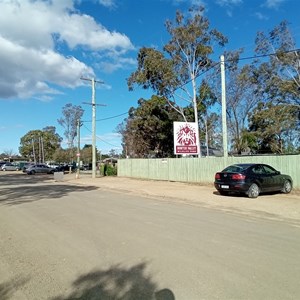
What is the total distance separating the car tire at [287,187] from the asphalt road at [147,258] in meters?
8.07

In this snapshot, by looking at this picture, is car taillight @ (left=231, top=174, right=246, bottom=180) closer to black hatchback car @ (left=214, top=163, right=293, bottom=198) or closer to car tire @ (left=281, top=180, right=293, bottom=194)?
black hatchback car @ (left=214, top=163, right=293, bottom=198)

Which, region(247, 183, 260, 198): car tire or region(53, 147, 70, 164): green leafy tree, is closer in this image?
region(247, 183, 260, 198): car tire

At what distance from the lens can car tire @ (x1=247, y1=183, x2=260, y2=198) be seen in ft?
52.9

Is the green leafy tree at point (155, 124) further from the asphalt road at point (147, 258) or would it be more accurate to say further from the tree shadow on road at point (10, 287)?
the tree shadow on road at point (10, 287)

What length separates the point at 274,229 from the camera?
9078 mm

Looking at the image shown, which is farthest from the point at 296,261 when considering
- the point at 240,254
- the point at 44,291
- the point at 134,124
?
the point at 134,124

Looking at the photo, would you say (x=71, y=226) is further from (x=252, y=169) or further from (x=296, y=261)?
(x=252, y=169)

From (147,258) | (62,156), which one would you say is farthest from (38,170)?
(147,258)

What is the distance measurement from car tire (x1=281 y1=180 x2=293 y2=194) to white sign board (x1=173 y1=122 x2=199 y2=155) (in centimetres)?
1015

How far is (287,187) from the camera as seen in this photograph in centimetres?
1811

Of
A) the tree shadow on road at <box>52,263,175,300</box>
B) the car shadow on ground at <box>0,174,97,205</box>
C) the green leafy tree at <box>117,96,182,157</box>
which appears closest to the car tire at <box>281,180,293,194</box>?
the car shadow on ground at <box>0,174,97,205</box>

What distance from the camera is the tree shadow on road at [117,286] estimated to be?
176 inches

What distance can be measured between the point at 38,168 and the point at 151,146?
1840 centimetres

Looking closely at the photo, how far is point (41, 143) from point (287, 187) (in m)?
98.8
